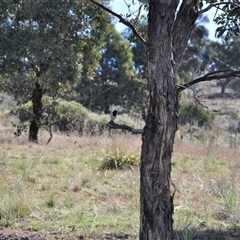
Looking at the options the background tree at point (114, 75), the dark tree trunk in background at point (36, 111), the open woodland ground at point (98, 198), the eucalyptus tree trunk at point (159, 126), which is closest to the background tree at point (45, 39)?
the dark tree trunk in background at point (36, 111)

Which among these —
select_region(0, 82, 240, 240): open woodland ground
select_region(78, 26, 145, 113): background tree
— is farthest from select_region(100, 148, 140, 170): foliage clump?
select_region(78, 26, 145, 113): background tree

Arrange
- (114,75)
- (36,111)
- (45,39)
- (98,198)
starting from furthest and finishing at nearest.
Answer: (114,75), (36,111), (45,39), (98,198)

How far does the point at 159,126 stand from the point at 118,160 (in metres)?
5.37

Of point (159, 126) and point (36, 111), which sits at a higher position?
point (36, 111)

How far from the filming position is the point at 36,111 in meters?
12.8

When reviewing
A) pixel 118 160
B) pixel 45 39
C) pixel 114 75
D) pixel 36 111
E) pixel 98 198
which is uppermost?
pixel 114 75

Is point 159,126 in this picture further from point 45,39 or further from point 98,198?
point 45,39

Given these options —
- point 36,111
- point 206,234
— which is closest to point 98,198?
point 206,234

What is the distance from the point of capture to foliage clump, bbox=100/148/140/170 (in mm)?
7719

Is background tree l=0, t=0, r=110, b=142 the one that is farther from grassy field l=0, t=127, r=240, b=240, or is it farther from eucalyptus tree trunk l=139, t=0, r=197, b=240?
A: eucalyptus tree trunk l=139, t=0, r=197, b=240

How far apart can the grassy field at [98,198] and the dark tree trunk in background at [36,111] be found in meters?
3.96

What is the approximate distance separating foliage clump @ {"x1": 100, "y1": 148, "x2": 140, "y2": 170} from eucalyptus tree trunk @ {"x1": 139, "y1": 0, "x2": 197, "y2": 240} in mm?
5121

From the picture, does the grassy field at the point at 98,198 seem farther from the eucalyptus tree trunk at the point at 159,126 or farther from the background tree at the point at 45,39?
the background tree at the point at 45,39

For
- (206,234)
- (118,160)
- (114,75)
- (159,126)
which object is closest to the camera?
(159,126)
